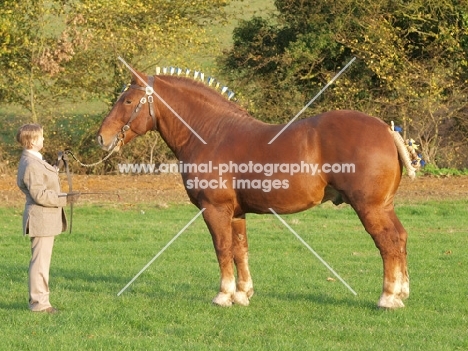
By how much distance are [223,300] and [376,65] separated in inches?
504

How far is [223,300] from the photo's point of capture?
324 inches

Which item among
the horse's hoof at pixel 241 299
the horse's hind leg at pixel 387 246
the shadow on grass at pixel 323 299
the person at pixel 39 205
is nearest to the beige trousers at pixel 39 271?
the person at pixel 39 205

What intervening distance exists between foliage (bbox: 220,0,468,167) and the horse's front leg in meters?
12.4

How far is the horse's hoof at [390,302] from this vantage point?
26.0ft

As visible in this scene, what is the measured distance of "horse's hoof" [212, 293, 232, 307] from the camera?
27.0ft

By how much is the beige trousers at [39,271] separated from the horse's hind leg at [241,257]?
189cm

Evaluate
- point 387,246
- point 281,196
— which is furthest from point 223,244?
point 387,246

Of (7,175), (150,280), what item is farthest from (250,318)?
(7,175)

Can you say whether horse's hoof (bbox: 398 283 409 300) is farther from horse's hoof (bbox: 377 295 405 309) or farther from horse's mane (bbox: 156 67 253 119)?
horse's mane (bbox: 156 67 253 119)

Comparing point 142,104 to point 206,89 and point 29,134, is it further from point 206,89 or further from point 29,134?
point 29,134

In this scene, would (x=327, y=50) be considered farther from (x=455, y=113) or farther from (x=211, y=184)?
(x=211, y=184)

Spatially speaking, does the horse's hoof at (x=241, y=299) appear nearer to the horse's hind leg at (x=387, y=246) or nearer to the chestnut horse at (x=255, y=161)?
the chestnut horse at (x=255, y=161)

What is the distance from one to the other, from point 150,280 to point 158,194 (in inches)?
303

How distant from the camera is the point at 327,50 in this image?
825 inches
